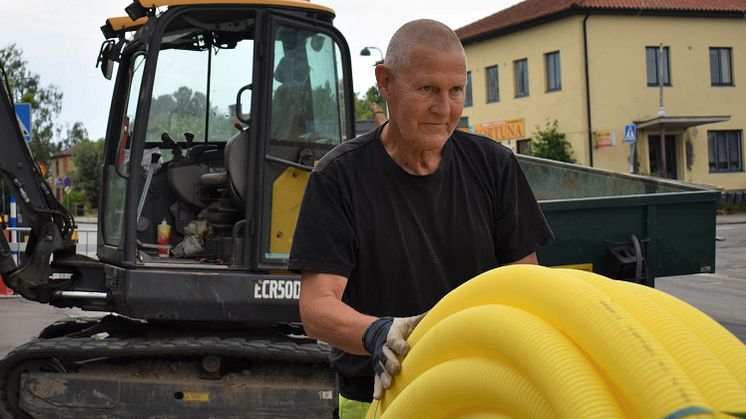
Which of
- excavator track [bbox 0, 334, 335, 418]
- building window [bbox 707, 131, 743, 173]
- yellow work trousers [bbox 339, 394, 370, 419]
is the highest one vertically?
building window [bbox 707, 131, 743, 173]

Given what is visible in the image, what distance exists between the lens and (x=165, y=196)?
6.91 metres

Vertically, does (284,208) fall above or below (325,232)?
above

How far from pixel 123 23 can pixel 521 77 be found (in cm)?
3424

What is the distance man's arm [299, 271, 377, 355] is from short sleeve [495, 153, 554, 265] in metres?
0.51

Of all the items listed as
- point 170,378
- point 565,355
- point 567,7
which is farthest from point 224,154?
point 567,7

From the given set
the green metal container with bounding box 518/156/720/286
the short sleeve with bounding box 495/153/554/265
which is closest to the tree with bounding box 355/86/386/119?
the green metal container with bounding box 518/156/720/286

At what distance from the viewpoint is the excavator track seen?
640 cm

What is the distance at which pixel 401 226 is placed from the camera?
274 cm

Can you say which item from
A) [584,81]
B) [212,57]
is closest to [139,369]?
[212,57]

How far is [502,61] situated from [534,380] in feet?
130

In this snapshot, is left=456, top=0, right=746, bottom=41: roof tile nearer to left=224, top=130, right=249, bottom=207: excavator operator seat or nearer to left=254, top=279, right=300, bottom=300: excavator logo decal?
left=224, top=130, right=249, bottom=207: excavator operator seat

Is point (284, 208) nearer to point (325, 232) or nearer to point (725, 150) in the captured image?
point (325, 232)

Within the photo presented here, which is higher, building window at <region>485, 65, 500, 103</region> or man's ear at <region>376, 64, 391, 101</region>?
building window at <region>485, 65, 500, 103</region>

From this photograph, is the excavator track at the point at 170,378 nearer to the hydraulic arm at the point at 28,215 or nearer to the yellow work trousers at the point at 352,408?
the hydraulic arm at the point at 28,215
